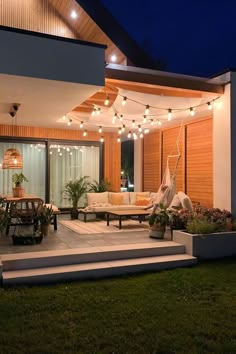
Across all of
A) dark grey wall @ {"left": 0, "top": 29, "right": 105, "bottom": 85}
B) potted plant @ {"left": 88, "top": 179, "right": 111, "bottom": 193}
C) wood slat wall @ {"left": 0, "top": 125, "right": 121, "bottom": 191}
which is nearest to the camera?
dark grey wall @ {"left": 0, "top": 29, "right": 105, "bottom": 85}

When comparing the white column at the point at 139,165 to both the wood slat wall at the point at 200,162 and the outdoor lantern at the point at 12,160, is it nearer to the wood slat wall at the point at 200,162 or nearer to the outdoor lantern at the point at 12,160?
the wood slat wall at the point at 200,162

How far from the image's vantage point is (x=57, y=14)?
880 cm

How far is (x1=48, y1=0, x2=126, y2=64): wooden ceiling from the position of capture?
341 inches

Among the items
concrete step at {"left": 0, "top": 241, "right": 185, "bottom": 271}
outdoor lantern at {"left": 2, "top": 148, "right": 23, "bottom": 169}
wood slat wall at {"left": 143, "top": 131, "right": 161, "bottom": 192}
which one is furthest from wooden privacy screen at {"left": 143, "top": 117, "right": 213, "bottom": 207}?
outdoor lantern at {"left": 2, "top": 148, "right": 23, "bottom": 169}

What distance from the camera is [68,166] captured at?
35.4 ft

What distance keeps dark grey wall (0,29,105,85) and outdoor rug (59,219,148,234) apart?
10.3ft

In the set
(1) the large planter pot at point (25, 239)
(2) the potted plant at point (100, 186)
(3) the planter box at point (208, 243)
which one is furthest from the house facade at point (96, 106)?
(1) the large planter pot at point (25, 239)

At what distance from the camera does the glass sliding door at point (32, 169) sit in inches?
394

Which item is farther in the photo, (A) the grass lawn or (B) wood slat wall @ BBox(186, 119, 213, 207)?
(B) wood slat wall @ BBox(186, 119, 213, 207)

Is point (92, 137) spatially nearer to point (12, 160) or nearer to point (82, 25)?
point (82, 25)

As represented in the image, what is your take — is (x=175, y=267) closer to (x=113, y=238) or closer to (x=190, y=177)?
(x=113, y=238)

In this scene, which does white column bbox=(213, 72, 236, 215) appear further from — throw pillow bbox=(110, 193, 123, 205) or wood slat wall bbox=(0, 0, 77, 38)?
wood slat wall bbox=(0, 0, 77, 38)

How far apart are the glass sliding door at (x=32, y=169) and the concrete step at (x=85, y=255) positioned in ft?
17.8

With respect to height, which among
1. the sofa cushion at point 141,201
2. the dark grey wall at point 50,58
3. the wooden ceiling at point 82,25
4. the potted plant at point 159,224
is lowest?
the potted plant at point 159,224
